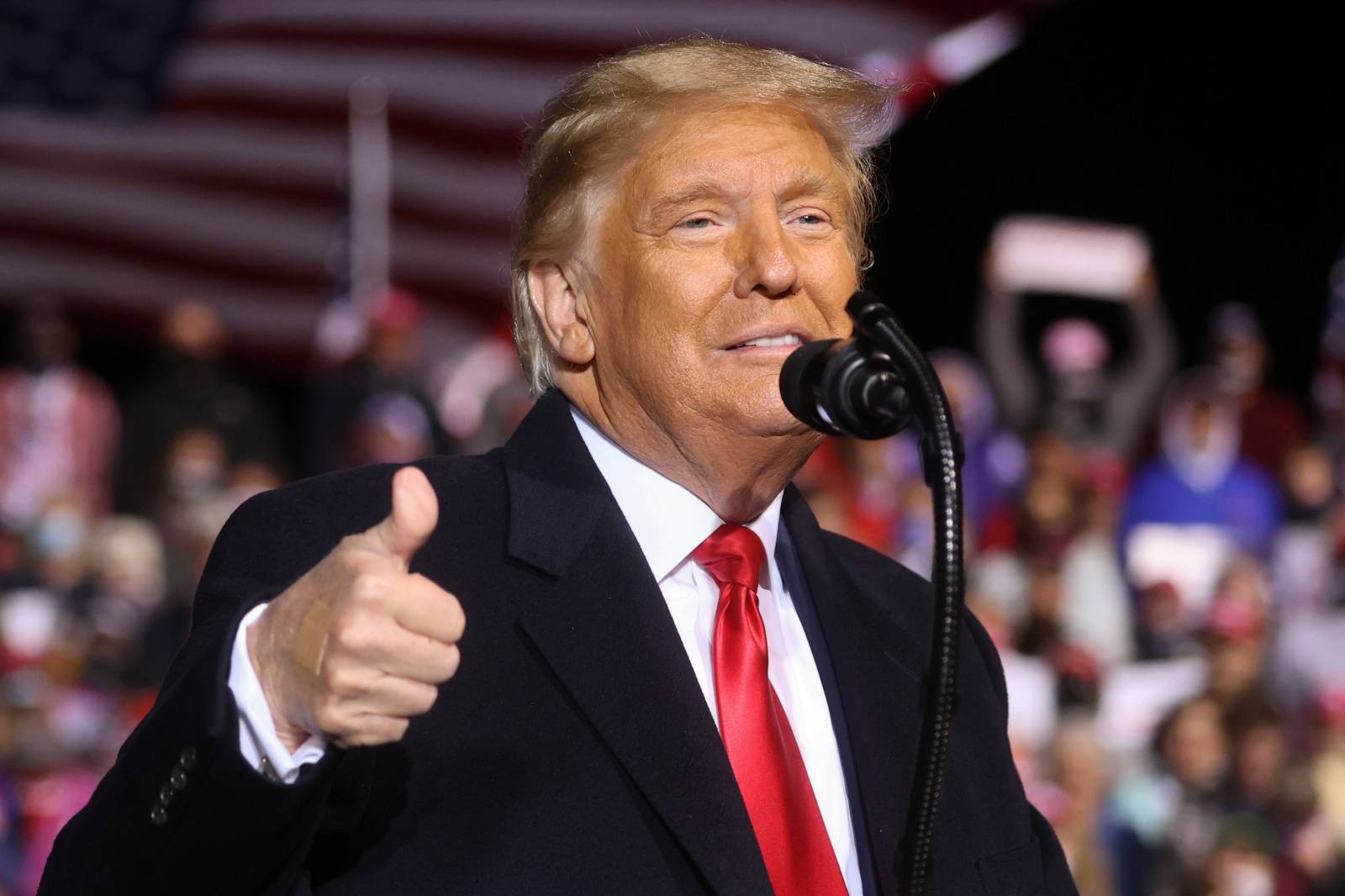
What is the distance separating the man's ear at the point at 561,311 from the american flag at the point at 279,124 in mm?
6996

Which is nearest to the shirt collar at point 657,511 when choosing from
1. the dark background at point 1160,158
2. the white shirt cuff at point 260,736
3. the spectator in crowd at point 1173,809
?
the white shirt cuff at point 260,736

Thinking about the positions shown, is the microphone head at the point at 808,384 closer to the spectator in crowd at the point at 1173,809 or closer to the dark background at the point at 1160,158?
the spectator in crowd at the point at 1173,809

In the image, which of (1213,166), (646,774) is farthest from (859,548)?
(1213,166)

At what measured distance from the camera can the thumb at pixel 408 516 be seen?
4.54 feet

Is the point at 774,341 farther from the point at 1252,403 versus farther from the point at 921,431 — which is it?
the point at 1252,403

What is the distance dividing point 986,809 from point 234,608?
86 cm

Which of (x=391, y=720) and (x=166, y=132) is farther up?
(x=166, y=132)

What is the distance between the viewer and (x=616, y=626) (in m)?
1.78

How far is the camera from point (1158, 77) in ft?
35.7

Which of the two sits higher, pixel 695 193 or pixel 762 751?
pixel 695 193

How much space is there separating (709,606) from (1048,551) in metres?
4.79

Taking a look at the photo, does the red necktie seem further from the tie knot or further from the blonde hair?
the blonde hair

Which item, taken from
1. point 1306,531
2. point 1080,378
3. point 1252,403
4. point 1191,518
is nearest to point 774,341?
point 1191,518

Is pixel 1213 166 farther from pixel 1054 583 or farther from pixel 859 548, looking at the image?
pixel 859 548
